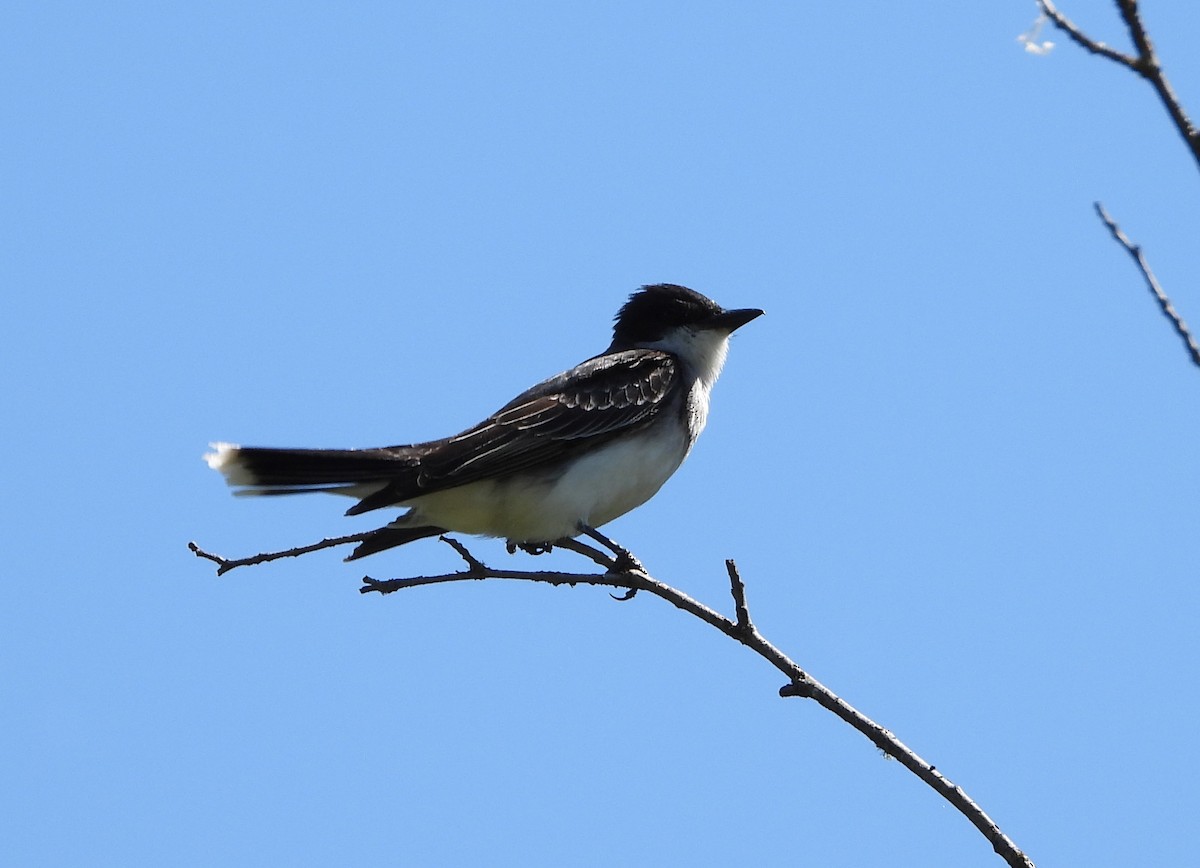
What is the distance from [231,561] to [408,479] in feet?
5.25

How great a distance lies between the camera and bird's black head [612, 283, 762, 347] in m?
8.62

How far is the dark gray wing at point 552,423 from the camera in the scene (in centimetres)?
686

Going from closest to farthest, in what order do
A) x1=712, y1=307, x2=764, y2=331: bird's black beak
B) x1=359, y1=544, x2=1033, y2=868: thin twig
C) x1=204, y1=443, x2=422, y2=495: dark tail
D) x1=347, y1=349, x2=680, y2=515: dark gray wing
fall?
x1=359, y1=544, x2=1033, y2=868: thin twig → x1=204, y1=443, x2=422, y2=495: dark tail → x1=347, y1=349, x2=680, y2=515: dark gray wing → x1=712, y1=307, x2=764, y2=331: bird's black beak

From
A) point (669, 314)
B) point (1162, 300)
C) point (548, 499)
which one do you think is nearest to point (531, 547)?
point (548, 499)

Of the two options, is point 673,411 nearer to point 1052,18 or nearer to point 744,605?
point 744,605

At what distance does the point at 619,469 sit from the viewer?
7.23 meters

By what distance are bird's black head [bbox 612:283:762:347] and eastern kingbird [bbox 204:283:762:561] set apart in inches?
21.2

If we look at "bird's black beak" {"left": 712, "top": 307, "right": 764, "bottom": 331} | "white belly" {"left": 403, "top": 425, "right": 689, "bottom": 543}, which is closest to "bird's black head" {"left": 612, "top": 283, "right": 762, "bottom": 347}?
"bird's black beak" {"left": 712, "top": 307, "right": 764, "bottom": 331}

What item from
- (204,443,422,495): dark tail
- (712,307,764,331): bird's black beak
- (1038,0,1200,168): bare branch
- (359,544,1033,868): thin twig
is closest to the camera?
(1038,0,1200,168): bare branch

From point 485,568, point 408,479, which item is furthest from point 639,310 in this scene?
point 485,568

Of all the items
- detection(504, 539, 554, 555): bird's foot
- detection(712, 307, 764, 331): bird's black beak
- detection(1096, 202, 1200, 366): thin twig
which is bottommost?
detection(1096, 202, 1200, 366): thin twig

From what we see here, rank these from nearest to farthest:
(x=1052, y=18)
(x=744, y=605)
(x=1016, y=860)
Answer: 1. (x=1052, y=18)
2. (x=1016, y=860)
3. (x=744, y=605)

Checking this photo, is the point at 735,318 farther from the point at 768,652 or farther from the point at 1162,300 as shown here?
the point at 1162,300

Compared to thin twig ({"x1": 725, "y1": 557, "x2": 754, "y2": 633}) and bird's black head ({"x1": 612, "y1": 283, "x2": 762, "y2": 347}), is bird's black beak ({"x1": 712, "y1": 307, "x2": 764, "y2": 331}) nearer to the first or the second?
bird's black head ({"x1": 612, "y1": 283, "x2": 762, "y2": 347})
